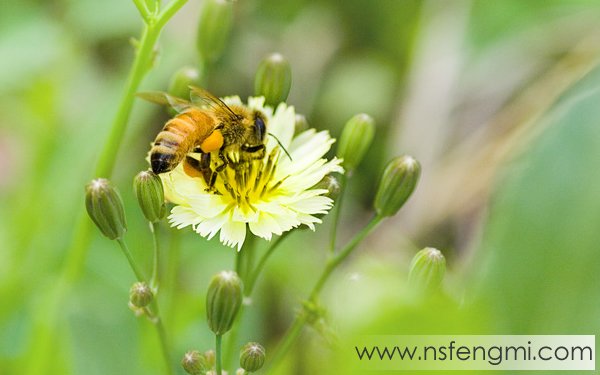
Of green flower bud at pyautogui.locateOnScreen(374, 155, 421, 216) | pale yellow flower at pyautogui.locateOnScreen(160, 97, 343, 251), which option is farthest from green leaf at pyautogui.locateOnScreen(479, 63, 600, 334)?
pale yellow flower at pyautogui.locateOnScreen(160, 97, 343, 251)

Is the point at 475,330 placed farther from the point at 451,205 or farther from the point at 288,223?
the point at 451,205

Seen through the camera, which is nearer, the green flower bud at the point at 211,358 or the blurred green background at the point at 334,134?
the blurred green background at the point at 334,134

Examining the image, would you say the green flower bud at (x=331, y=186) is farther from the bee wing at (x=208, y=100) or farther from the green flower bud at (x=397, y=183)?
the bee wing at (x=208, y=100)

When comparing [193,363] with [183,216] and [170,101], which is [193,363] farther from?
[170,101]

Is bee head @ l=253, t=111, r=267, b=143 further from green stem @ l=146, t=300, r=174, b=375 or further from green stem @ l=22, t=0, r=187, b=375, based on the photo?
green stem @ l=146, t=300, r=174, b=375

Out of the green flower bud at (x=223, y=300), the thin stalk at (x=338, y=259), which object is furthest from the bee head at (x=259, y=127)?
the green flower bud at (x=223, y=300)

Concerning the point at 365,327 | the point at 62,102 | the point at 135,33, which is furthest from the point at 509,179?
the point at 135,33
